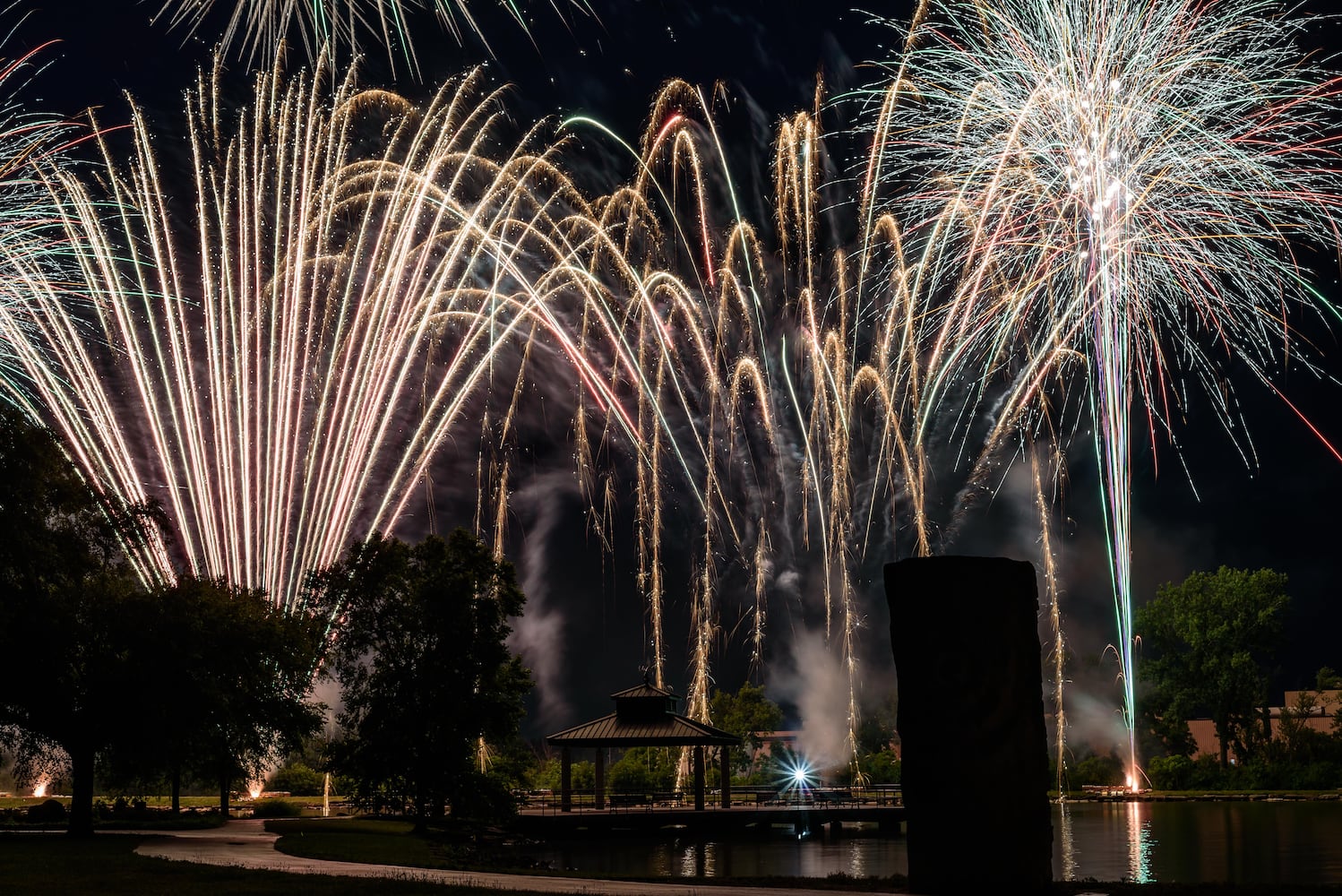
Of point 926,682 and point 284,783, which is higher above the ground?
point 926,682

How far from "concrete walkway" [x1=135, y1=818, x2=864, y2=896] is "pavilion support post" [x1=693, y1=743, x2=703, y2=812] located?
1867 cm

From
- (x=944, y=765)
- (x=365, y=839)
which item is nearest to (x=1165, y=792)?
(x=365, y=839)

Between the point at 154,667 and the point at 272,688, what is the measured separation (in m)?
4.24

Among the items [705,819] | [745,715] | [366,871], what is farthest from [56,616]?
[745,715]

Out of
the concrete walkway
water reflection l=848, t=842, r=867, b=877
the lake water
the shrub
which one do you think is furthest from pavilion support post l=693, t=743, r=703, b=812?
the shrub

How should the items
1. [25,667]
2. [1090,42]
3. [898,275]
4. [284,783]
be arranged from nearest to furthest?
[1090,42]
[25,667]
[898,275]
[284,783]

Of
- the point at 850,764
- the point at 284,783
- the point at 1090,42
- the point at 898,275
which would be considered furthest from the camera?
the point at 850,764

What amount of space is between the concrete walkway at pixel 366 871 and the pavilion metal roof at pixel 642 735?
15974 mm

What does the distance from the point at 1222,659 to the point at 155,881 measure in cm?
7307

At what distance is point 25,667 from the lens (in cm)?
3139

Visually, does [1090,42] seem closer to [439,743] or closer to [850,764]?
[439,743]

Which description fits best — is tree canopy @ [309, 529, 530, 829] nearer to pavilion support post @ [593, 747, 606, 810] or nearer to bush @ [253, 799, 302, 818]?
pavilion support post @ [593, 747, 606, 810]

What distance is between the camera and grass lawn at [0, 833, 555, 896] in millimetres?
17531

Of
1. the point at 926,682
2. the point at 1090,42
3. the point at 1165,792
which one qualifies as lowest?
the point at 1165,792
